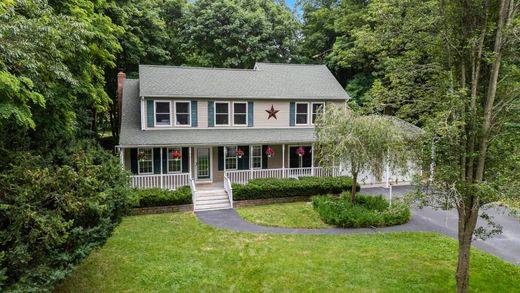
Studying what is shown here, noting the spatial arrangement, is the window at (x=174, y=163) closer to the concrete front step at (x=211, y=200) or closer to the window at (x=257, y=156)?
the concrete front step at (x=211, y=200)

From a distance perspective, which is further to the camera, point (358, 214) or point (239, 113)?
point (239, 113)

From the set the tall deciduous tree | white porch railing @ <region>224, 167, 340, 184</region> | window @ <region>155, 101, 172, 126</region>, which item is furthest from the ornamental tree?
the tall deciduous tree

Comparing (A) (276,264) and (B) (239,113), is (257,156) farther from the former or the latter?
(A) (276,264)

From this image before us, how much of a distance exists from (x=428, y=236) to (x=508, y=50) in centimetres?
697

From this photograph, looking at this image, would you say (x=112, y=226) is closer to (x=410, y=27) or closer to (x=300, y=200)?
(x=410, y=27)

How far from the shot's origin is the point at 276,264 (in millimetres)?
8844

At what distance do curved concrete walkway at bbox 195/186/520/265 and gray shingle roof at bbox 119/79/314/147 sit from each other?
12.9 feet

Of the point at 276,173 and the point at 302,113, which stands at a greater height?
the point at 302,113

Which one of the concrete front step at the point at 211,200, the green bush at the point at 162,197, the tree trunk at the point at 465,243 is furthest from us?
the concrete front step at the point at 211,200

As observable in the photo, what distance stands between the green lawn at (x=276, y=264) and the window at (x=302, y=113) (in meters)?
9.22

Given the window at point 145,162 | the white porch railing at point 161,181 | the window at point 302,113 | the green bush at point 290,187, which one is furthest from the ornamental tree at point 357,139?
the window at point 145,162

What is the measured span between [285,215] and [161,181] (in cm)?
623

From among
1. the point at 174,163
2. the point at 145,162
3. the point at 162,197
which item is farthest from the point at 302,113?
the point at 162,197

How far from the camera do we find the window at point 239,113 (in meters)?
17.8
